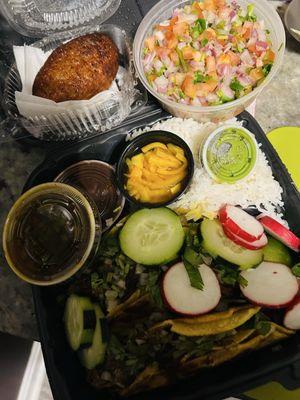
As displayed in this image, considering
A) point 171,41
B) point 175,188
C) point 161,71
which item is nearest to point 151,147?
point 175,188

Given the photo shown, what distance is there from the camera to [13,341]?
1687mm

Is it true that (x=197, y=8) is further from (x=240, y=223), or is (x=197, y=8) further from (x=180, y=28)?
(x=240, y=223)

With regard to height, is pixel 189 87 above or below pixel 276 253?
above

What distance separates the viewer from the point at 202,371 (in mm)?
1251

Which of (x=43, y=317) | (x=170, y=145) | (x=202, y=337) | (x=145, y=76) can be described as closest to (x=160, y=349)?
(x=202, y=337)

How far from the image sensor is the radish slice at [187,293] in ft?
Result: 4.12

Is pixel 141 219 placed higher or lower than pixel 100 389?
higher

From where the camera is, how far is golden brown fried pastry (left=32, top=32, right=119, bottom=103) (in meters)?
1.39

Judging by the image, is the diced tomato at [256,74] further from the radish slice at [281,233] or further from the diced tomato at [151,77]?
the radish slice at [281,233]

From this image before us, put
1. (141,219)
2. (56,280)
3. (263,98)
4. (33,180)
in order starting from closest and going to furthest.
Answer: (56,280), (141,219), (33,180), (263,98)

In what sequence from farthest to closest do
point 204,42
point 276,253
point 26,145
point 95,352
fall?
point 26,145, point 204,42, point 276,253, point 95,352

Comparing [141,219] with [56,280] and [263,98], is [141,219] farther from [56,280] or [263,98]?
[263,98]

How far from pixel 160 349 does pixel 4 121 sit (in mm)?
875

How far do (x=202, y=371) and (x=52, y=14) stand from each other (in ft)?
4.42
